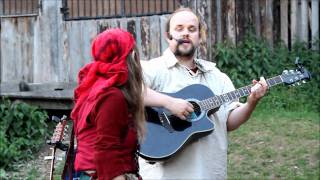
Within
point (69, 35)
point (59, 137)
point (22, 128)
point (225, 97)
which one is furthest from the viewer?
point (69, 35)

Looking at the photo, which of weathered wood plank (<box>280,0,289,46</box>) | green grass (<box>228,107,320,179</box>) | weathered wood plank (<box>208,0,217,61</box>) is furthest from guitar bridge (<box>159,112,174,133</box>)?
weathered wood plank (<box>280,0,289,46</box>)

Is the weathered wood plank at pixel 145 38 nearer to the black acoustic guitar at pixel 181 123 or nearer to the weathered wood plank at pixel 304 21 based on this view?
the weathered wood plank at pixel 304 21

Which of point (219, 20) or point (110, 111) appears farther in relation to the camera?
point (219, 20)

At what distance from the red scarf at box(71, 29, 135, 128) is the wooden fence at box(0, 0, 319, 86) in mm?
6099

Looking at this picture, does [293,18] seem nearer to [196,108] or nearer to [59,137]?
[196,108]

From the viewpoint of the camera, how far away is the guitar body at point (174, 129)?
421 centimetres

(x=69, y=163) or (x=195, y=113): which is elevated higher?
(x=195, y=113)

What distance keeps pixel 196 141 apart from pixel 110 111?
1062 millimetres

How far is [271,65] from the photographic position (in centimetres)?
1020

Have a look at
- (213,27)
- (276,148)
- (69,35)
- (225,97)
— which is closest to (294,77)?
(225,97)

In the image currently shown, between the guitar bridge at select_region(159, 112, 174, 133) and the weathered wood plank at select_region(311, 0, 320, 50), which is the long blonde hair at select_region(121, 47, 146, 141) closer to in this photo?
the guitar bridge at select_region(159, 112, 174, 133)

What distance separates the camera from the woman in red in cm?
333

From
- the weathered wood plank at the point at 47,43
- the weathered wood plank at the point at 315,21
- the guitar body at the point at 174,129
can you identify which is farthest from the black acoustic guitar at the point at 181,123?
the weathered wood plank at the point at 315,21

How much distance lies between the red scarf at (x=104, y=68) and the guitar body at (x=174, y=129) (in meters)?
0.79
